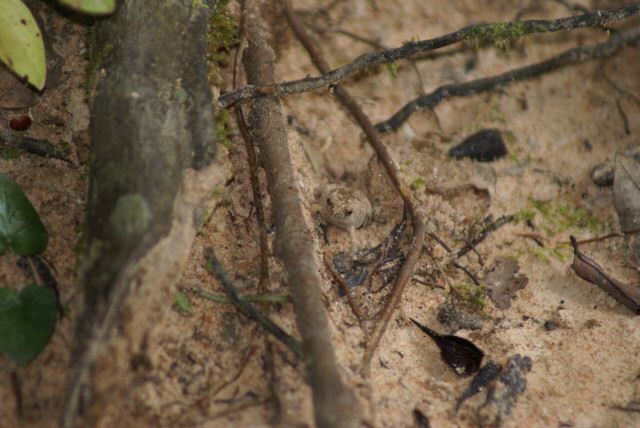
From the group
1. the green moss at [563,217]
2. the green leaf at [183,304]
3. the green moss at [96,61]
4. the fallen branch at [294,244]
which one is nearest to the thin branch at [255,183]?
the fallen branch at [294,244]

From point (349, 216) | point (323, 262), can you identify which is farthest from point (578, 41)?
point (323, 262)

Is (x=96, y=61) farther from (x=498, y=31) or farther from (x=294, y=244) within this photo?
(x=498, y=31)

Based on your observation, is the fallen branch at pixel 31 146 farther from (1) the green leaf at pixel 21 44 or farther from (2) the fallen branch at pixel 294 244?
(2) the fallen branch at pixel 294 244

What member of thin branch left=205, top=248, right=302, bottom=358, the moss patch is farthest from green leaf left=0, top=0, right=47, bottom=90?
the moss patch

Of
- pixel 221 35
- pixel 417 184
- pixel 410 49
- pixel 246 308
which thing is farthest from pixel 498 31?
pixel 246 308

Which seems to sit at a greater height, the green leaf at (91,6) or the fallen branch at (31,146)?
the green leaf at (91,6)

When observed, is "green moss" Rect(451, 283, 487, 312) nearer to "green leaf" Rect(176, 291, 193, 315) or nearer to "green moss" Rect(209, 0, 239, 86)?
"green leaf" Rect(176, 291, 193, 315)
